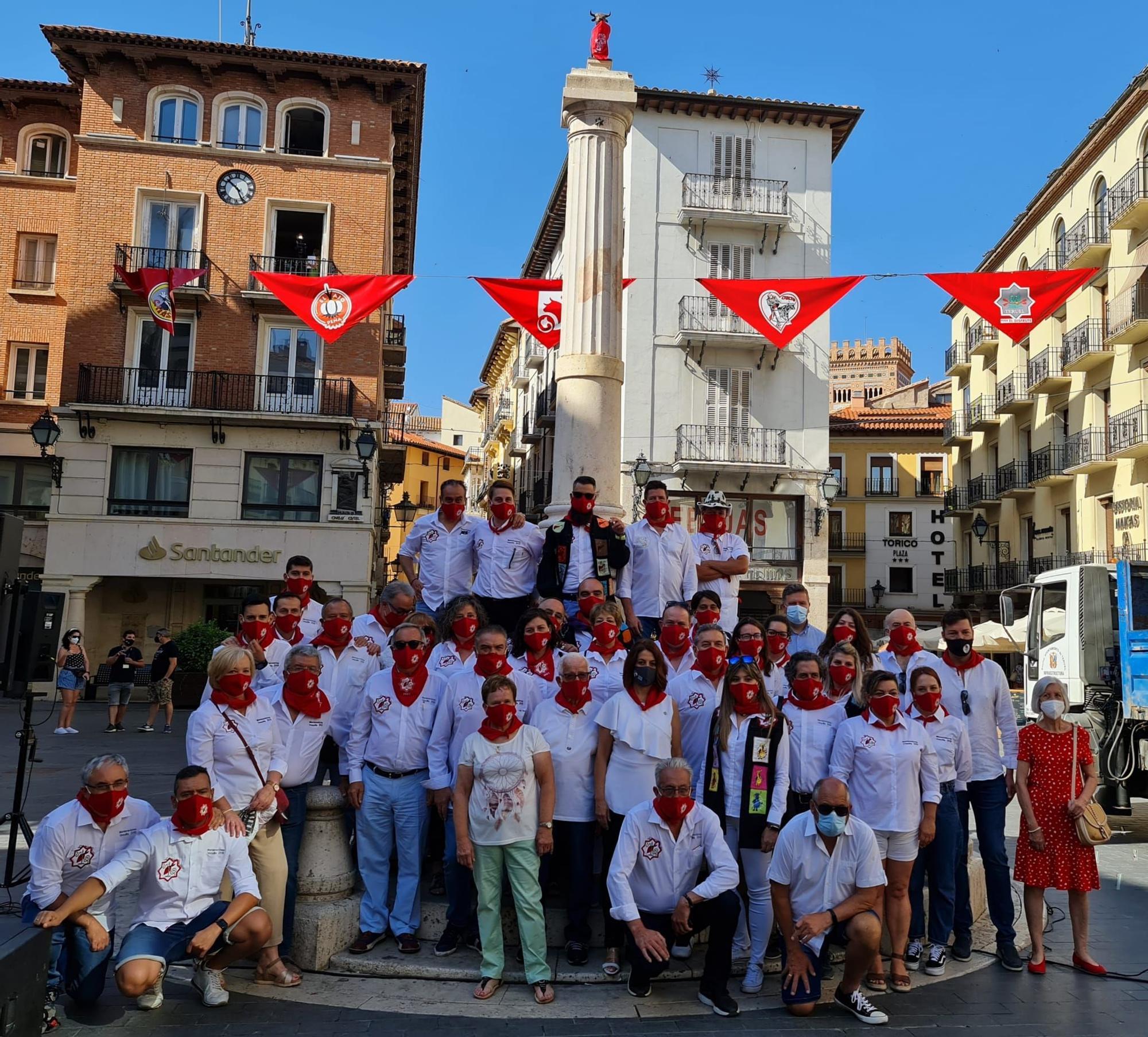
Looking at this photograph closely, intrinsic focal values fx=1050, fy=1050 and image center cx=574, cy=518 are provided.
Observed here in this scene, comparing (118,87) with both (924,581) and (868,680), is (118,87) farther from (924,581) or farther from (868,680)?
(924,581)

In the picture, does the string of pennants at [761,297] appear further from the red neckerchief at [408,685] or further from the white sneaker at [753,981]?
the white sneaker at [753,981]

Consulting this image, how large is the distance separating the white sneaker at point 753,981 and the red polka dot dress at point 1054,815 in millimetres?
1964

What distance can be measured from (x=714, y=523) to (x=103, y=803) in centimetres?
545

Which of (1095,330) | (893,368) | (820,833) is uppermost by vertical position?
(893,368)

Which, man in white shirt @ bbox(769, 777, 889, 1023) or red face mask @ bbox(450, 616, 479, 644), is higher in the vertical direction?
red face mask @ bbox(450, 616, 479, 644)

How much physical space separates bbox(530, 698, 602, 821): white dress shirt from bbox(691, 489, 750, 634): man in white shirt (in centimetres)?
278

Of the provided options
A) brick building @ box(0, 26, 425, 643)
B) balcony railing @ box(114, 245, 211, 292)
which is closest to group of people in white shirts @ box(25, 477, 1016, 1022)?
brick building @ box(0, 26, 425, 643)

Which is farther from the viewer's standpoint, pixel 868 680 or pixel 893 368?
pixel 893 368

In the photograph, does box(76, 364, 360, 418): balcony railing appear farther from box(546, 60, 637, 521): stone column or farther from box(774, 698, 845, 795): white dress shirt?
box(774, 698, 845, 795): white dress shirt

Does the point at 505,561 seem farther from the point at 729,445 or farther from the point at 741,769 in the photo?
the point at 729,445

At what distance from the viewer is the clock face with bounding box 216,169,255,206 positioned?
27.2 metres

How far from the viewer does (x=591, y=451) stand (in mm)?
11461

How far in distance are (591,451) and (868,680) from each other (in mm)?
5375

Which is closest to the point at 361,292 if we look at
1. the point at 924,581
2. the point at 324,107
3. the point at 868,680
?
the point at 868,680
